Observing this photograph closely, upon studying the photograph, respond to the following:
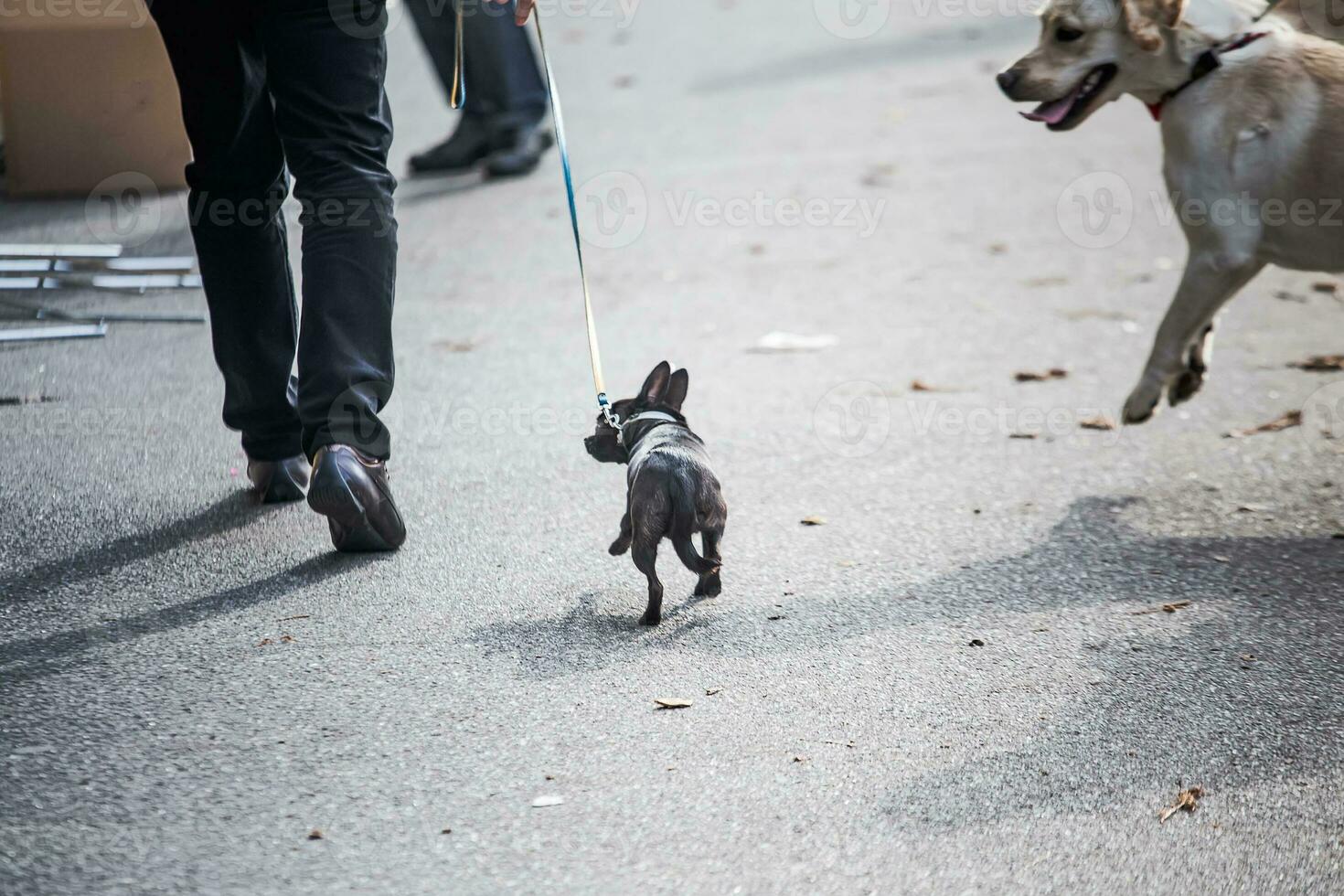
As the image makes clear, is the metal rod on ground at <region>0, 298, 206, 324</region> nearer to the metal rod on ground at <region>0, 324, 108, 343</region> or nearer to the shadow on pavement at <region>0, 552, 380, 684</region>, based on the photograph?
the metal rod on ground at <region>0, 324, 108, 343</region>

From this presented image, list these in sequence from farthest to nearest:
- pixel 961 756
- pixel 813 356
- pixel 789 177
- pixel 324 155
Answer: pixel 789 177 → pixel 813 356 → pixel 324 155 → pixel 961 756

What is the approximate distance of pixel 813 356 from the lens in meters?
4.89

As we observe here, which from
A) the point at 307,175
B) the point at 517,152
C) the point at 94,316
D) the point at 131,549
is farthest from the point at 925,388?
the point at 517,152

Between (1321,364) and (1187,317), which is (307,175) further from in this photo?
(1321,364)

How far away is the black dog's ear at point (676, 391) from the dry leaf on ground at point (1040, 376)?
6.70 feet

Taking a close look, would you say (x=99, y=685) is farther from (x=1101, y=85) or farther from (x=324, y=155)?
(x=1101, y=85)

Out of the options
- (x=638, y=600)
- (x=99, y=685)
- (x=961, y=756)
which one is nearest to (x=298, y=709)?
(x=99, y=685)

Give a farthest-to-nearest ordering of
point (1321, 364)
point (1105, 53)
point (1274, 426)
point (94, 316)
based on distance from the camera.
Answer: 1. point (94, 316)
2. point (1321, 364)
3. point (1274, 426)
4. point (1105, 53)

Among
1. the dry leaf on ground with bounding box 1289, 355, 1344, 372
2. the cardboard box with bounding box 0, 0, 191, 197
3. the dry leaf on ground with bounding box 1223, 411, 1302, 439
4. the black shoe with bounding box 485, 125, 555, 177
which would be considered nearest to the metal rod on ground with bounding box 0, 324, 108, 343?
the cardboard box with bounding box 0, 0, 191, 197

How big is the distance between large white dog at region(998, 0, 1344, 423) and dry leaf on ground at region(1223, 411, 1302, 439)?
465 mm

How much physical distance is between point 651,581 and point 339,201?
44.9 inches

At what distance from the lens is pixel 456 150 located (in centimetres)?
711

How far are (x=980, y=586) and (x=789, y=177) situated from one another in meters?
4.28

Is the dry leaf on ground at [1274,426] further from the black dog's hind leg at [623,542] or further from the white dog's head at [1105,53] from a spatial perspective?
the black dog's hind leg at [623,542]
